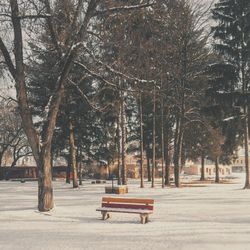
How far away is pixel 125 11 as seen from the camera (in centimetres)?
1828

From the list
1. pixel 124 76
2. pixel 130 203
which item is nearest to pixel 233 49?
pixel 124 76

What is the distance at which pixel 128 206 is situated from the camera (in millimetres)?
15344

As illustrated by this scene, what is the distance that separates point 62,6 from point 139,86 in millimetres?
6413

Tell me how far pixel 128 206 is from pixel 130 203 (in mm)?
114

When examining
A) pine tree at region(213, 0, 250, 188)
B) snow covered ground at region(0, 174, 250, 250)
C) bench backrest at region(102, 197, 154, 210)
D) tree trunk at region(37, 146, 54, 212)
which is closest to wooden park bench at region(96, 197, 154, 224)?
bench backrest at region(102, 197, 154, 210)

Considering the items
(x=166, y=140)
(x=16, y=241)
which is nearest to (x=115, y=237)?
(x=16, y=241)

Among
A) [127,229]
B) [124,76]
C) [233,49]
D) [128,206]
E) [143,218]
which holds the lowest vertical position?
[127,229]

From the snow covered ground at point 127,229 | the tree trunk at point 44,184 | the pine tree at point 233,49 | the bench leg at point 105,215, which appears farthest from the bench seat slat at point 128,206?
the pine tree at point 233,49

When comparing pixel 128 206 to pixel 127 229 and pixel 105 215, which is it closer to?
pixel 105 215

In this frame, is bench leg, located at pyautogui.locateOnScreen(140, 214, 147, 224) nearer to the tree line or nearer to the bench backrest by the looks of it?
the bench backrest

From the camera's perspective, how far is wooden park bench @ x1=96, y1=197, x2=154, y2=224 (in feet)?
48.0

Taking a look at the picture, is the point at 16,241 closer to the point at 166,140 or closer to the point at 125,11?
the point at 125,11

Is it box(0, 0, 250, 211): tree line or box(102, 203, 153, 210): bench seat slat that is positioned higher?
box(0, 0, 250, 211): tree line

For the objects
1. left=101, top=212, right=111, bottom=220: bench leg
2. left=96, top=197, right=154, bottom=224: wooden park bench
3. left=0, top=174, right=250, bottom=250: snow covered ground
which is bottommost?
left=0, top=174, right=250, bottom=250: snow covered ground
